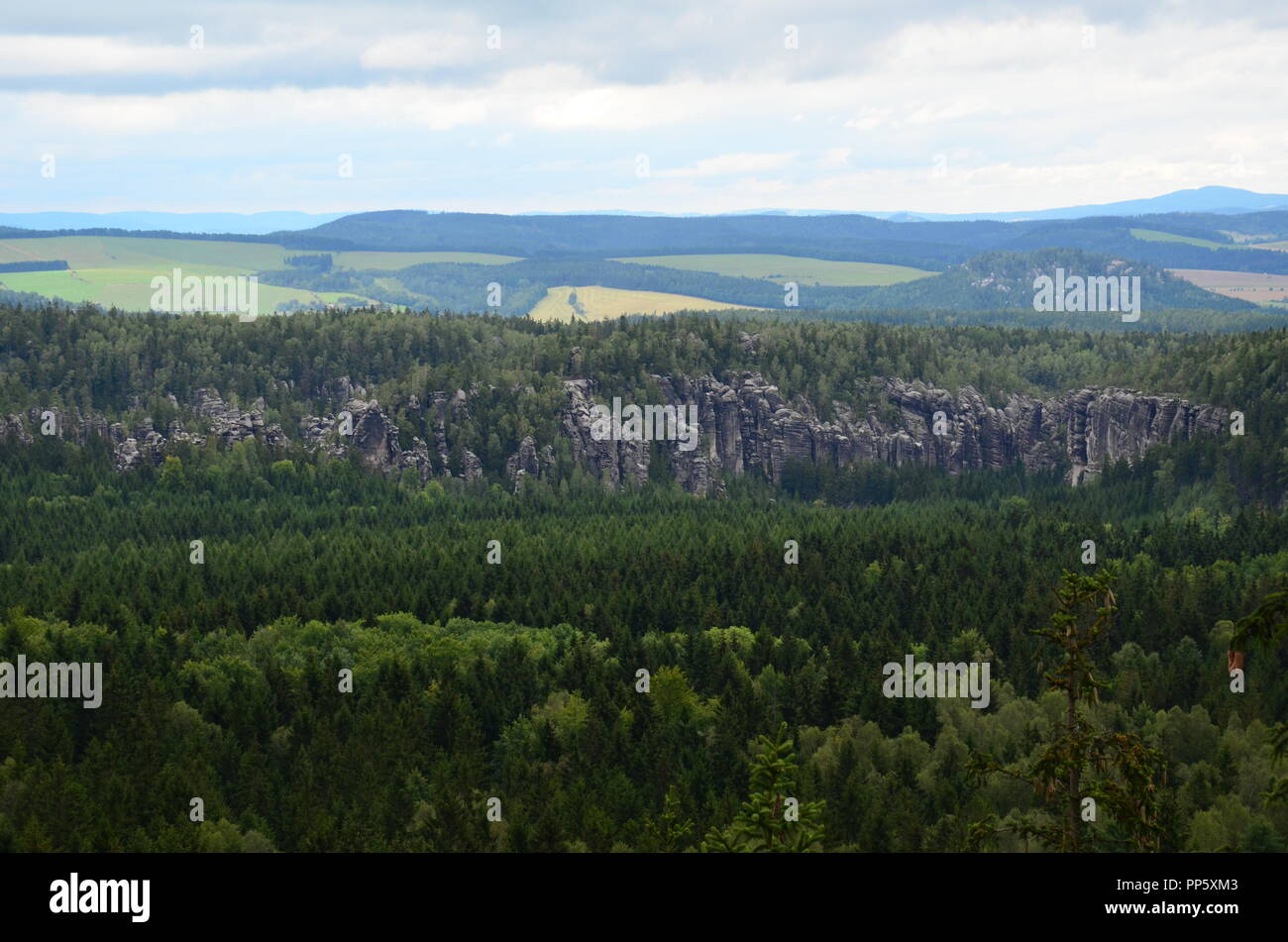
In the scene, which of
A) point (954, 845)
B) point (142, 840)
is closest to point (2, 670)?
point (142, 840)

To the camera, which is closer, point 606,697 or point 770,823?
point 770,823

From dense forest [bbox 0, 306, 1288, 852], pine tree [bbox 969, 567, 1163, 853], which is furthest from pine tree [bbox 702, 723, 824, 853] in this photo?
pine tree [bbox 969, 567, 1163, 853]

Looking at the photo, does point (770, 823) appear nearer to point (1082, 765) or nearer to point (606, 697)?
point (1082, 765)

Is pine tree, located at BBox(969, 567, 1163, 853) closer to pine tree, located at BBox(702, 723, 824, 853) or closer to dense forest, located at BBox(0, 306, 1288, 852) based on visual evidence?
dense forest, located at BBox(0, 306, 1288, 852)

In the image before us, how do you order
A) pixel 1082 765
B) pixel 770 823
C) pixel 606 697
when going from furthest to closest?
1. pixel 606 697
2. pixel 770 823
3. pixel 1082 765

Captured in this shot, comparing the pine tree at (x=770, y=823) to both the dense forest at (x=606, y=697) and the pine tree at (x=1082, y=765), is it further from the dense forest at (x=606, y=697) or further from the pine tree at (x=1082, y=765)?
the pine tree at (x=1082, y=765)

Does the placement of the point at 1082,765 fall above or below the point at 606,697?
above

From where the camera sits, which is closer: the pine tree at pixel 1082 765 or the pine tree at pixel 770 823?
the pine tree at pixel 1082 765

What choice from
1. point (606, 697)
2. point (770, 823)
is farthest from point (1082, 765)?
point (606, 697)

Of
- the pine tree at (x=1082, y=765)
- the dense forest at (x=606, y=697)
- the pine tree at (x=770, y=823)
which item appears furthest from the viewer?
the dense forest at (x=606, y=697)

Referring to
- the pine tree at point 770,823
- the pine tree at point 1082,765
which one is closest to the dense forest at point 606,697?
the pine tree at point 770,823

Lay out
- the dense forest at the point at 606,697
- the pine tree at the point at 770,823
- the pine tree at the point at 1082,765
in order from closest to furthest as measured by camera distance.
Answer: the pine tree at the point at 1082,765 < the pine tree at the point at 770,823 < the dense forest at the point at 606,697

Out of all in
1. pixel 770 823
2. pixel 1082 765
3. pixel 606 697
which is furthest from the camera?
pixel 606 697
